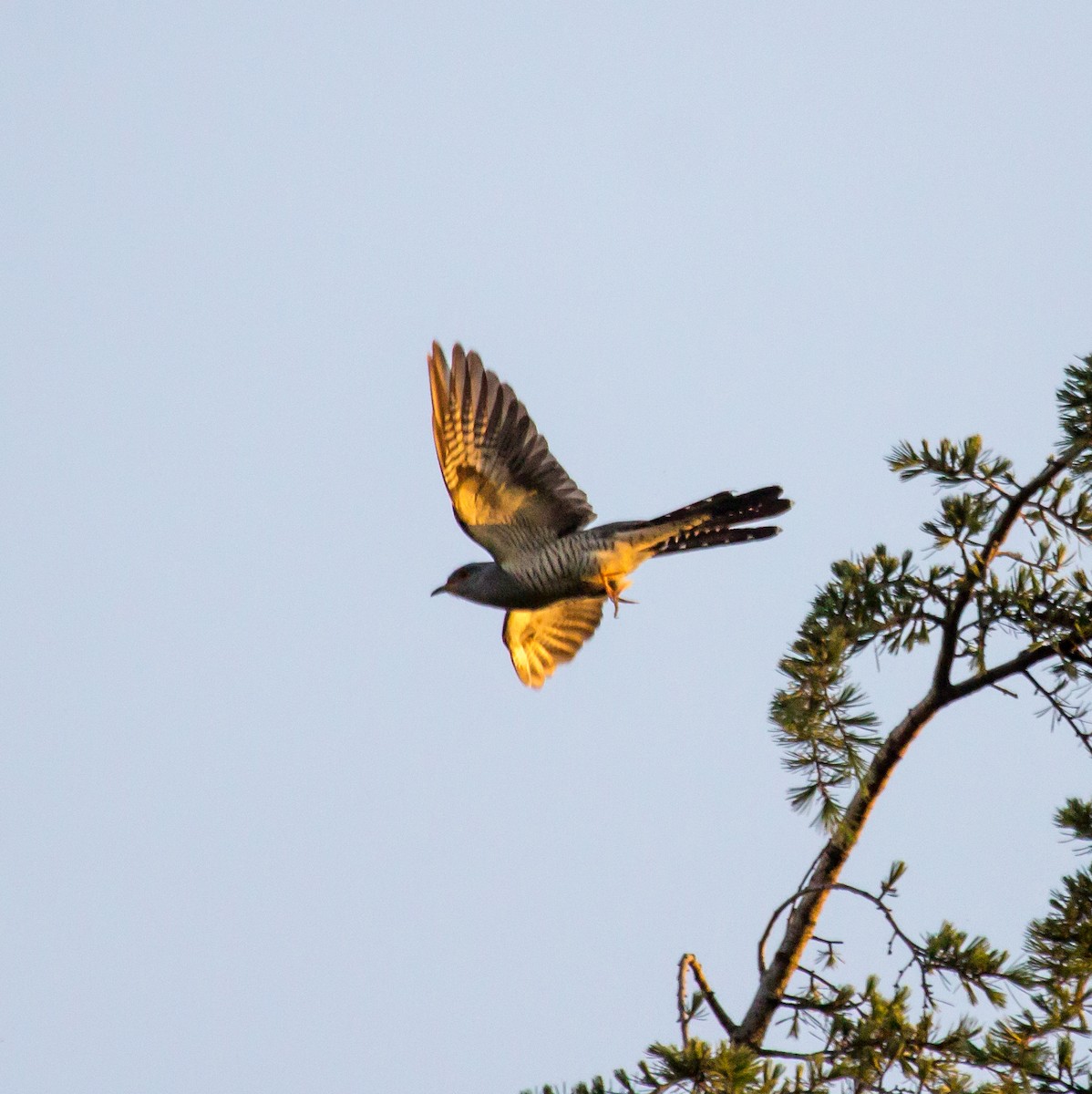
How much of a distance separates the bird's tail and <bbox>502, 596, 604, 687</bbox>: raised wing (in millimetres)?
743

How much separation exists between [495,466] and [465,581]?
0.73 metres

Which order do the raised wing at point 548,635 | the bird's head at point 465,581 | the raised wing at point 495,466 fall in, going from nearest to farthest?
the raised wing at point 495,466
the bird's head at point 465,581
the raised wing at point 548,635

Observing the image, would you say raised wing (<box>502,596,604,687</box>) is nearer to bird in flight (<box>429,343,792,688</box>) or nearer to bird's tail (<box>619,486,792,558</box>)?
bird in flight (<box>429,343,792,688</box>)

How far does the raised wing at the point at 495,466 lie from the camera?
5871 millimetres

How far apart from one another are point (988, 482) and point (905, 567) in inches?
11.1

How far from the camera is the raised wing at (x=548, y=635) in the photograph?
22.8 ft

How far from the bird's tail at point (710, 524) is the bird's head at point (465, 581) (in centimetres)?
76

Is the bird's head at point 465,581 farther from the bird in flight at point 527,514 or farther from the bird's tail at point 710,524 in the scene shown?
the bird's tail at point 710,524

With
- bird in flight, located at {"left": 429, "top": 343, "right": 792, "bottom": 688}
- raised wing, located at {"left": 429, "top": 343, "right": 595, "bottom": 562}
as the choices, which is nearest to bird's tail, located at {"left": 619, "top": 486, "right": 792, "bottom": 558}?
bird in flight, located at {"left": 429, "top": 343, "right": 792, "bottom": 688}

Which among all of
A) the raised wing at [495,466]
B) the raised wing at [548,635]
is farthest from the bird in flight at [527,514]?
the raised wing at [548,635]

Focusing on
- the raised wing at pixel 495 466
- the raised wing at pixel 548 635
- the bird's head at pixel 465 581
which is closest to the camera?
the raised wing at pixel 495 466

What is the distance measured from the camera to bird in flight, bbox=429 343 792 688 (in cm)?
592

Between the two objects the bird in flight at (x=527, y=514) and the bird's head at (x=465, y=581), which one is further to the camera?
the bird's head at (x=465, y=581)

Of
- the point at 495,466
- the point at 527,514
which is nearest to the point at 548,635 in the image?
the point at 527,514
